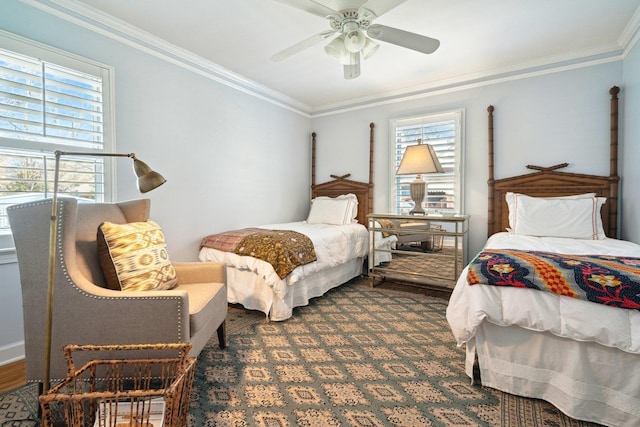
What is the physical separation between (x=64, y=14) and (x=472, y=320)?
3.45m

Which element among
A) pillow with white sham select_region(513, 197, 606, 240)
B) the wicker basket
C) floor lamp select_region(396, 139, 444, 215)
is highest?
floor lamp select_region(396, 139, 444, 215)

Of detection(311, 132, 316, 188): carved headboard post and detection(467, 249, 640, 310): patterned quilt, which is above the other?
detection(311, 132, 316, 188): carved headboard post

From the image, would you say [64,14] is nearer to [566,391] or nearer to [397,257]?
[397,257]

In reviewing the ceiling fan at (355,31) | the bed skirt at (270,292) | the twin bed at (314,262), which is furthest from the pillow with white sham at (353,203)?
the ceiling fan at (355,31)

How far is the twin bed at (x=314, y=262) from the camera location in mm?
2588

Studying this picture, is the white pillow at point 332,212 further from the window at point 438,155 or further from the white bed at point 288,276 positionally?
the window at point 438,155

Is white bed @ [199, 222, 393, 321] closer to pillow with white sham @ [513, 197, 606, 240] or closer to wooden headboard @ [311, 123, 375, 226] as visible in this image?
wooden headboard @ [311, 123, 375, 226]

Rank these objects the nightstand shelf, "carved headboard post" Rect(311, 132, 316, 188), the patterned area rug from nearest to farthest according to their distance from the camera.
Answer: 1. the patterned area rug
2. the nightstand shelf
3. "carved headboard post" Rect(311, 132, 316, 188)

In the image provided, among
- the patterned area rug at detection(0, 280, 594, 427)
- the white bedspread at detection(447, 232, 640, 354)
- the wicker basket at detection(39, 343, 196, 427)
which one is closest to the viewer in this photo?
the wicker basket at detection(39, 343, 196, 427)

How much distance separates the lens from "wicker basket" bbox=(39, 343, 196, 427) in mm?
991

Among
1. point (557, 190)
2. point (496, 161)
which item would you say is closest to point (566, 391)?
point (557, 190)

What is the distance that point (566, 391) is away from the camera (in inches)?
57.0

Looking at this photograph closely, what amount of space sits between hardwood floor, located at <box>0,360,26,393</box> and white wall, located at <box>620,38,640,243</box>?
15.1 feet

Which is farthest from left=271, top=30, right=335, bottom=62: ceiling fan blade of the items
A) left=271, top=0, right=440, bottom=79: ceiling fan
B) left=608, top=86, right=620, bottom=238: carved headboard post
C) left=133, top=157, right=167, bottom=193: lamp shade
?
left=608, top=86, right=620, bottom=238: carved headboard post
